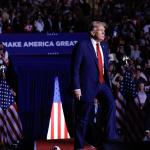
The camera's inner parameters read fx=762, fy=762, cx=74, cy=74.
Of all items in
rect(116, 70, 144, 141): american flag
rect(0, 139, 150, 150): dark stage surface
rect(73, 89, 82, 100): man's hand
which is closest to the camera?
rect(0, 139, 150, 150): dark stage surface

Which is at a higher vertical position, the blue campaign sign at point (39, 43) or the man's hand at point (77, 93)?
the blue campaign sign at point (39, 43)

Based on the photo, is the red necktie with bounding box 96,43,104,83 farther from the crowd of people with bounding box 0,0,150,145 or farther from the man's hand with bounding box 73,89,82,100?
the crowd of people with bounding box 0,0,150,145

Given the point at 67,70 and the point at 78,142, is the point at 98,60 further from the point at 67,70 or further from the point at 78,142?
the point at 67,70

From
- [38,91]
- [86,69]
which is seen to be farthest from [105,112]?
[38,91]

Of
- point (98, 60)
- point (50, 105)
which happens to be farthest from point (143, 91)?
point (98, 60)

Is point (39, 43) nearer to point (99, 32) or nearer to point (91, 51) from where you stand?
point (91, 51)

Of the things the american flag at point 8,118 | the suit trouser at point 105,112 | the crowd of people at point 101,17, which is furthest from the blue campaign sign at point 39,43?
the suit trouser at point 105,112

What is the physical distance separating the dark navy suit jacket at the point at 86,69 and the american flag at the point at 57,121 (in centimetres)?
293

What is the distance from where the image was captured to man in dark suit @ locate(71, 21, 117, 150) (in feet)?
31.1

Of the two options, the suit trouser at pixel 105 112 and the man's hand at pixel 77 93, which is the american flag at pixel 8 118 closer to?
the suit trouser at pixel 105 112

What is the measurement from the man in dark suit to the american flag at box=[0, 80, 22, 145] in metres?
3.31

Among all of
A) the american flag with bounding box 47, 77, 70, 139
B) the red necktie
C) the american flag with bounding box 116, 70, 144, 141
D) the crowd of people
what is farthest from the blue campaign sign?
the red necktie

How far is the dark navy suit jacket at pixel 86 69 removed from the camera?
9.48 metres

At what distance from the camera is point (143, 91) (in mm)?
14359
